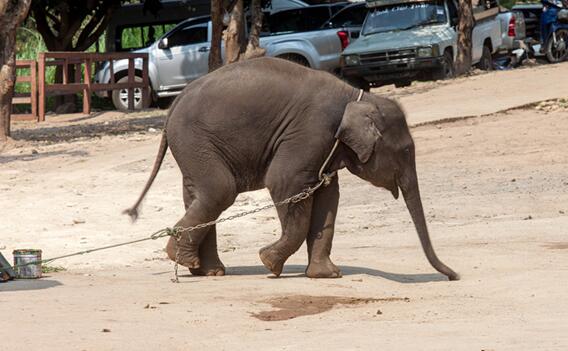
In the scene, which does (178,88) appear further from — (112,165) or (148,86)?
(112,165)

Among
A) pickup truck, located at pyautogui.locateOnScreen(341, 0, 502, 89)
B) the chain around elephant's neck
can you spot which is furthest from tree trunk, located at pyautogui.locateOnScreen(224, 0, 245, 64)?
the chain around elephant's neck

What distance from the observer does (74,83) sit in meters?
27.1

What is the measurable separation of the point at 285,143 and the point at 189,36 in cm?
1915

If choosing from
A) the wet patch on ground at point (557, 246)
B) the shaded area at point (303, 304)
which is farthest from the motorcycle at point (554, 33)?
the shaded area at point (303, 304)

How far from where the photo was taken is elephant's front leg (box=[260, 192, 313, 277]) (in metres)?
10.1

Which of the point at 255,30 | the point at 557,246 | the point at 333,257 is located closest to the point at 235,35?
the point at 255,30

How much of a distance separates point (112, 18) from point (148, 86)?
4521 millimetres

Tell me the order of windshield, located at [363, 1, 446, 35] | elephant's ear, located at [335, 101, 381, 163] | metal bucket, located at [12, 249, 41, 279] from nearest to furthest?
elephant's ear, located at [335, 101, 381, 163] → metal bucket, located at [12, 249, 41, 279] → windshield, located at [363, 1, 446, 35]

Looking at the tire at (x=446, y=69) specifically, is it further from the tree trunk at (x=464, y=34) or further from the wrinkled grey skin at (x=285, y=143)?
the wrinkled grey skin at (x=285, y=143)

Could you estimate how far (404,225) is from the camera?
13.6 metres

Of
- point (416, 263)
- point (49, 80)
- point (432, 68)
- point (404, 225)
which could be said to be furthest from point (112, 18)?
point (416, 263)

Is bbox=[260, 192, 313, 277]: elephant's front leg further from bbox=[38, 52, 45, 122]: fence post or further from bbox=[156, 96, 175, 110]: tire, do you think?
bbox=[156, 96, 175, 110]: tire

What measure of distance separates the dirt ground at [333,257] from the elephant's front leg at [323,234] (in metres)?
0.20

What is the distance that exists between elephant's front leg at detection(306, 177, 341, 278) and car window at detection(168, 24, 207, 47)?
1870cm
